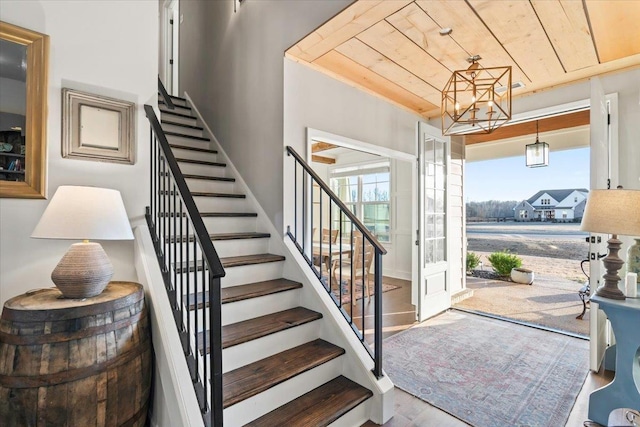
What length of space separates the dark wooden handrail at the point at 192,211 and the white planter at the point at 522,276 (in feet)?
20.3

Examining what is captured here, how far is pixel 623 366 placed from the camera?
1.88m

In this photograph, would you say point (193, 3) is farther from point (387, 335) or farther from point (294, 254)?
point (387, 335)

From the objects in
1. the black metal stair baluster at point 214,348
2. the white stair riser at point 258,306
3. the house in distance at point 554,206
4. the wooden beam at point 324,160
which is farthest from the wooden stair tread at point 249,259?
the house in distance at point 554,206

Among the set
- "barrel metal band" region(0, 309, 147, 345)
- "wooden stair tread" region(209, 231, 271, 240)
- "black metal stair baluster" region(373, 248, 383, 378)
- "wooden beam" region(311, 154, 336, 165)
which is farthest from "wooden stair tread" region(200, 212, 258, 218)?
"wooden beam" region(311, 154, 336, 165)

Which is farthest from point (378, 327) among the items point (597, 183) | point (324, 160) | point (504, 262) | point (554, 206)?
point (554, 206)

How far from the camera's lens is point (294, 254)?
2543 millimetres

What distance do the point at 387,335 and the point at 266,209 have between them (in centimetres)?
179

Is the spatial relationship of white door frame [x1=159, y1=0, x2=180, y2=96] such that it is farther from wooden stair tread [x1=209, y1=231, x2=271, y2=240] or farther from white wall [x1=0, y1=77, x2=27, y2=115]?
white wall [x1=0, y1=77, x2=27, y2=115]

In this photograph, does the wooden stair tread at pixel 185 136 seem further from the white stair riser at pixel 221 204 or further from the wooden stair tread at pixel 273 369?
the wooden stair tread at pixel 273 369

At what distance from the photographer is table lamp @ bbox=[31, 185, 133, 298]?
55.1 inches

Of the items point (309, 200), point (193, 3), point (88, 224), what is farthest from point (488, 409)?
point (193, 3)

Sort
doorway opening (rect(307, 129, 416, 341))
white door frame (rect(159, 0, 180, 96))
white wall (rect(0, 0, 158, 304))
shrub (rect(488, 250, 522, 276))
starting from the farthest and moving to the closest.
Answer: shrub (rect(488, 250, 522, 276)), doorway opening (rect(307, 129, 416, 341)), white door frame (rect(159, 0, 180, 96)), white wall (rect(0, 0, 158, 304))

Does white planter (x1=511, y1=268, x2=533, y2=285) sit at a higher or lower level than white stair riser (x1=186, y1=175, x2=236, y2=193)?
lower

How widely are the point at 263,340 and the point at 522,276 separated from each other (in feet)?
18.7
